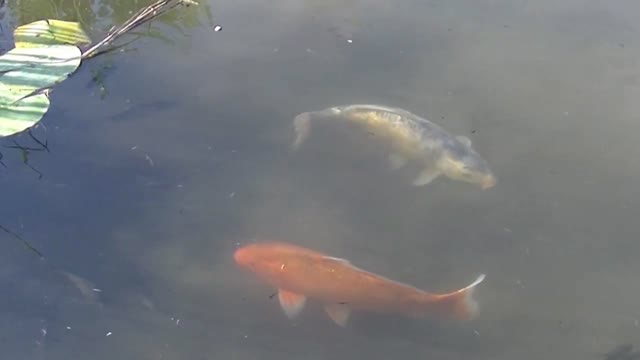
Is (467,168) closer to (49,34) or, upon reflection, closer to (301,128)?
(301,128)

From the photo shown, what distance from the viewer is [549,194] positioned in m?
3.64

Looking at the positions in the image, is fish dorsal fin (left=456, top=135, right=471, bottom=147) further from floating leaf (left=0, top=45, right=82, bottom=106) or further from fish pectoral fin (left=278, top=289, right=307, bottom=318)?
floating leaf (left=0, top=45, right=82, bottom=106)

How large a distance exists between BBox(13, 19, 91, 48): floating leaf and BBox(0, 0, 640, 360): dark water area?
342 mm

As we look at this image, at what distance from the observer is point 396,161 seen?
387 centimetres

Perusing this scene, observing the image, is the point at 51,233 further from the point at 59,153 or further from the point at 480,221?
the point at 480,221

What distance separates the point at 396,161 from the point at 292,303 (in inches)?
40.6

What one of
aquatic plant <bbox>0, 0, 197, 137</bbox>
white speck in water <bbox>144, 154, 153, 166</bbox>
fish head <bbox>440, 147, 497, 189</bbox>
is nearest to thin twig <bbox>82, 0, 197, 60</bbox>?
aquatic plant <bbox>0, 0, 197, 137</bbox>

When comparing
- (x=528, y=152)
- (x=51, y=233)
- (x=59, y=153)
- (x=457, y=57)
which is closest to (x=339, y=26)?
(x=457, y=57)

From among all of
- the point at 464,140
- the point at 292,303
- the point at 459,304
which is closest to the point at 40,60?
the point at 292,303

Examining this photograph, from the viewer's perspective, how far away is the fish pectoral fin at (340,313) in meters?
3.12

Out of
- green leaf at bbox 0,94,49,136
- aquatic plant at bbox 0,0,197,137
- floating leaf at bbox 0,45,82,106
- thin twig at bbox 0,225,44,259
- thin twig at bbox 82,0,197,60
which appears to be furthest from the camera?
thin twig at bbox 82,0,197,60

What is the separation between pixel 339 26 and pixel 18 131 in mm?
2017

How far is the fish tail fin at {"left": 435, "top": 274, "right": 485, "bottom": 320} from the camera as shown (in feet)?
10.1

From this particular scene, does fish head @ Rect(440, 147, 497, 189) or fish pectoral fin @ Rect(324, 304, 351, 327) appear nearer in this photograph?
fish pectoral fin @ Rect(324, 304, 351, 327)
